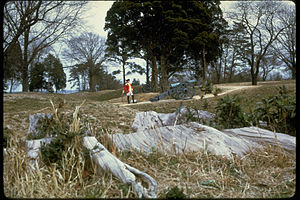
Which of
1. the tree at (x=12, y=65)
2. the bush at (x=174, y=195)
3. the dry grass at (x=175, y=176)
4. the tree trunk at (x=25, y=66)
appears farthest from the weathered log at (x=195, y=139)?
the tree at (x=12, y=65)

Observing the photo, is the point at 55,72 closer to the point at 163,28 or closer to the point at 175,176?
the point at 163,28

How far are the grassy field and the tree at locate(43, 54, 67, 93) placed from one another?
0.42 ft

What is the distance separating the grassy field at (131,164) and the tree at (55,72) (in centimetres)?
13

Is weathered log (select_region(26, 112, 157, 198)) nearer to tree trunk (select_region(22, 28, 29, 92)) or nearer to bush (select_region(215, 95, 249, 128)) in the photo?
tree trunk (select_region(22, 28, 29, 92))

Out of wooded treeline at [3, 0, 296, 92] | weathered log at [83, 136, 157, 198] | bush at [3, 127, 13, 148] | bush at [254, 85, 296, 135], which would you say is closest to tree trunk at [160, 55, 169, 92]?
wooded treeline at [3, 0, 296, 92]

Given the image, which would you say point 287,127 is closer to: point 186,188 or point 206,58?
point 206,58

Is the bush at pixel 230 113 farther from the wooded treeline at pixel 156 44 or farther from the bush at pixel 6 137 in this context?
the bush at pixel 6 137

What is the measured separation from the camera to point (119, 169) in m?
1.89

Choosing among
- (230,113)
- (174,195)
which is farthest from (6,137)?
(230,113)

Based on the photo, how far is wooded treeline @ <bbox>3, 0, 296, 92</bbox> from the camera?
7.30 ft

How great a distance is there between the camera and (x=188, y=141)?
2453 mm

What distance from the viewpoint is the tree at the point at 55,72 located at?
223cm

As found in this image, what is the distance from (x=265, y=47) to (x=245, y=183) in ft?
4.85

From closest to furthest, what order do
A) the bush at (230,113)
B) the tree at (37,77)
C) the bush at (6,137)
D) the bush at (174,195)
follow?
the bush at (174,195)
the bush at (6,137)
the tree at (37,77)
the bush at (230,113)
